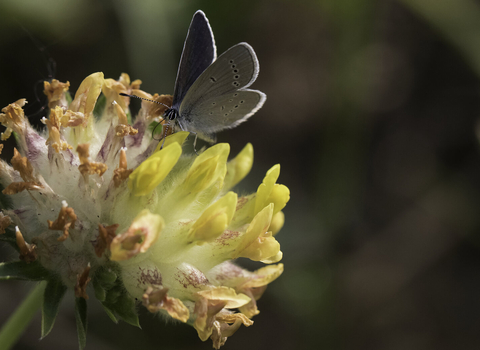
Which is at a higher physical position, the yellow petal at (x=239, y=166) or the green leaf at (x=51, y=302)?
the yellow petal at (x=239, y=166)

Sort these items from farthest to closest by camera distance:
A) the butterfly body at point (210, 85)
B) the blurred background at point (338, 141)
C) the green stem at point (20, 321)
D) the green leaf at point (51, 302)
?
the blurred background at point (338, 141) → the butterfly body at point (210, 85) → the green stem at point (20, 321) → the green leaf at point (51, 302)

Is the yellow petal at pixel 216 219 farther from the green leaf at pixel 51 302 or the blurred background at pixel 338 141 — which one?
the blurred background at pixel 338 141

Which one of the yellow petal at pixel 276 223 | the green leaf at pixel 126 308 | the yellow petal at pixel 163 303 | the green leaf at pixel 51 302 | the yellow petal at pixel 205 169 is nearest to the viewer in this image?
the green leaf at pixel 51 302

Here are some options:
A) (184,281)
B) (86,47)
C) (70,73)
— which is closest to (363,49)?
(86,47)

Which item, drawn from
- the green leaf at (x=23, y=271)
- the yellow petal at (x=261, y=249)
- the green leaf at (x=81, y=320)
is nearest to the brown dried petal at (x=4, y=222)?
the green leaf at (x=23, y=271)

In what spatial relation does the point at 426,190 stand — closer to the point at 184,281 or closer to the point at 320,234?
the point at 320,234

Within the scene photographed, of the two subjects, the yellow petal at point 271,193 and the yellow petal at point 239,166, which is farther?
the yellow petal at point 239,166

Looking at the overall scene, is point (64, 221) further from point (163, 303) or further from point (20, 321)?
point (20, 321)

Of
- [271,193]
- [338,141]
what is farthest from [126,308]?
[338,141]
